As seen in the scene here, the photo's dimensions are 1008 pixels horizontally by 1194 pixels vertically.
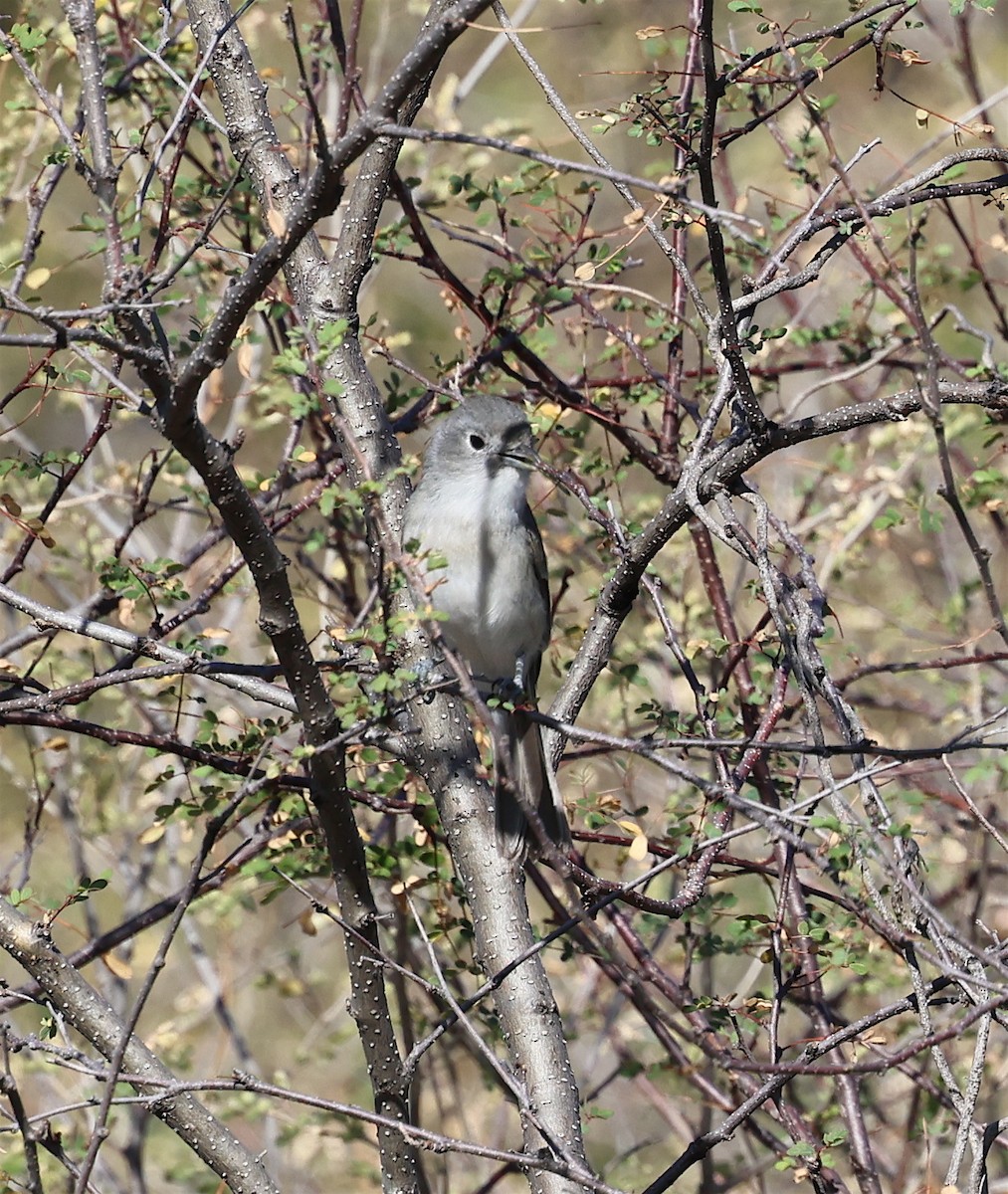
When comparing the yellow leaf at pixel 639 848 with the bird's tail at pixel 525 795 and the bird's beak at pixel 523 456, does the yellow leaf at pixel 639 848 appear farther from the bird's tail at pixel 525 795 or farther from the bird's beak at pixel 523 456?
the bird's beak at pixel 523 456

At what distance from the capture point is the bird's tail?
3.49 meters

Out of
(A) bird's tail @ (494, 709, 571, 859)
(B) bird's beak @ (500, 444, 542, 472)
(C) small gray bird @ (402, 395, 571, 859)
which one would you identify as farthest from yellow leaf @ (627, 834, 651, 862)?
(B) bird's beak @ (500, 444, 542, 472)

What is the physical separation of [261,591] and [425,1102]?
Result: 20.1 feet

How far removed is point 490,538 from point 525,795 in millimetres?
1386

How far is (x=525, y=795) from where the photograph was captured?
3.35 meters

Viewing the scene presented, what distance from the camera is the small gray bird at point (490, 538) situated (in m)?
4.32

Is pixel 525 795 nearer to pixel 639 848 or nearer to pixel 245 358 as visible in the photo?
pixel 639 848

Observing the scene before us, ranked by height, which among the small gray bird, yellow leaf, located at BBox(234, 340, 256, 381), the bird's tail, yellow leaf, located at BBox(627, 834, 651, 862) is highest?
the small gray bird

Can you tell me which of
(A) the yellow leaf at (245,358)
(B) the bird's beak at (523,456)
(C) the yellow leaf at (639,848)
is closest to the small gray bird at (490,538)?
(B) the bird's beak at (523,456)

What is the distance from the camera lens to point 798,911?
3670mm

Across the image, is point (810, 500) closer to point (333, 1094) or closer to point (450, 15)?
point (450, 15)

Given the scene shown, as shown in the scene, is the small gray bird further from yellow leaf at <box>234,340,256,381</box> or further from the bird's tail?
yellow leaf at <box>234,340,256,381</box>

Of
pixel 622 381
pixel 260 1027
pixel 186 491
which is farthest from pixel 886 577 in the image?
pixel 260 1027

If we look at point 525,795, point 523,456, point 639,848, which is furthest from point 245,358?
point 639,848
